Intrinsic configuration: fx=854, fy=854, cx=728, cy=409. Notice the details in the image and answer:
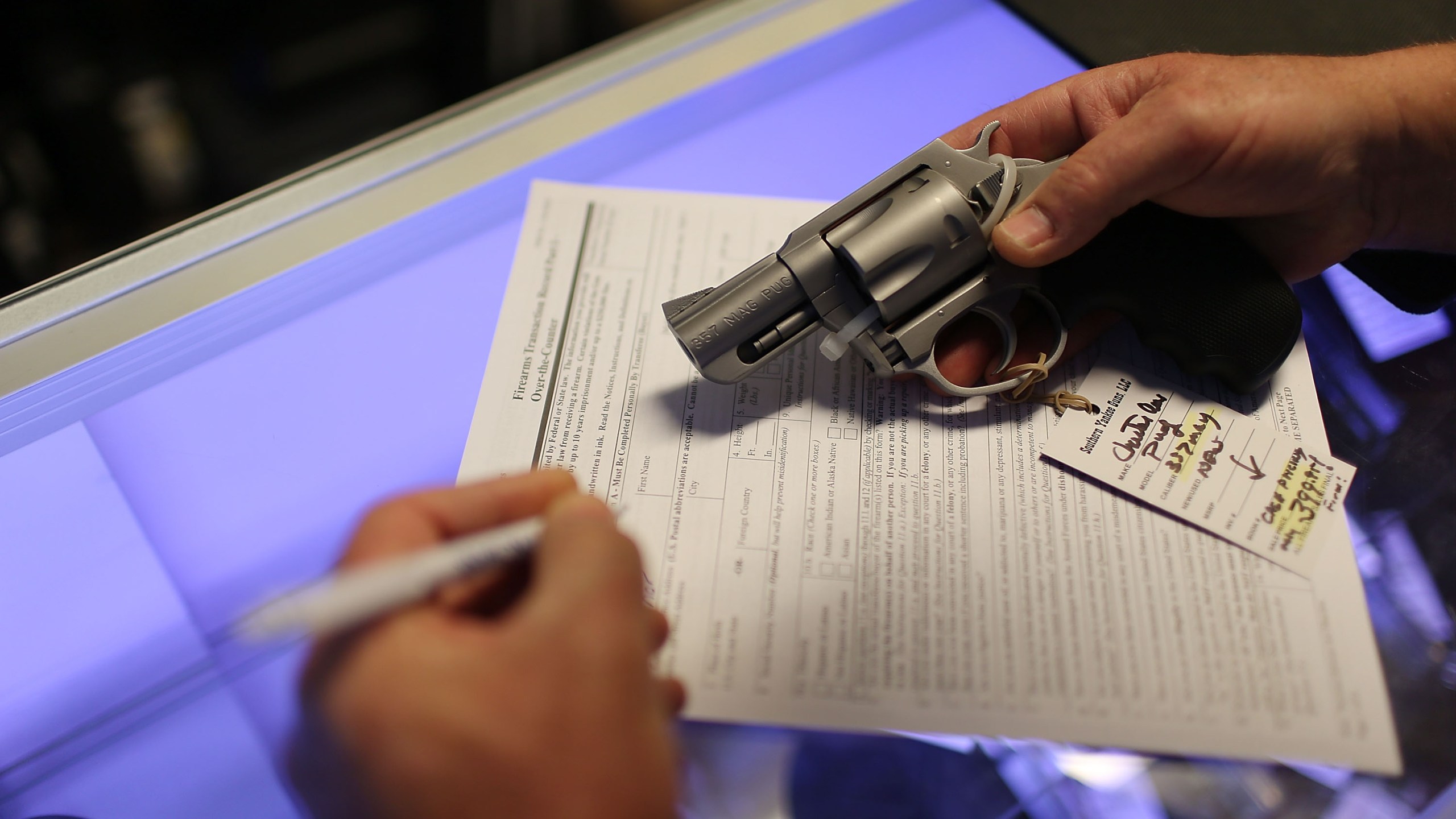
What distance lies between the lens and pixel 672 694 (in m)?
0.61

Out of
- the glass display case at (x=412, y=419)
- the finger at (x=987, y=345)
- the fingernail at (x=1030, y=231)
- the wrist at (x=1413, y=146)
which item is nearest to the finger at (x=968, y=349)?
the finger at (x=987, y=345)

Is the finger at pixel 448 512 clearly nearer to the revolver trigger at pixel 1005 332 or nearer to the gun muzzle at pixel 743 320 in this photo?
the gun muzzle at pixel 743 320

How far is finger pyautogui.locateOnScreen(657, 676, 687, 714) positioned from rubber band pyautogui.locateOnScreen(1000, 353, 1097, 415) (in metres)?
0.40

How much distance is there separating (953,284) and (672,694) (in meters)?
0.41

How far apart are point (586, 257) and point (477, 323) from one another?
14 centimetres

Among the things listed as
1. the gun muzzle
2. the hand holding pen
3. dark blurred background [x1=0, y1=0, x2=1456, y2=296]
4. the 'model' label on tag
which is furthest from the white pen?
dark blurred background [x1=0, y1=0, x2=1456, y2=296]

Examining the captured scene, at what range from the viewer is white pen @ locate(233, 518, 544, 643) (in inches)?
17.5

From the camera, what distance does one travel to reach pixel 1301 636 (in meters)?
0.67

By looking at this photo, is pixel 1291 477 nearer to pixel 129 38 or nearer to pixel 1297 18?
pixel 1297 18

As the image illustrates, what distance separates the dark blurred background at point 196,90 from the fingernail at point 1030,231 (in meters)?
1.13

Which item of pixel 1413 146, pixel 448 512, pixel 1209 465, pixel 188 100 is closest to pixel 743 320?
pixel 448 512

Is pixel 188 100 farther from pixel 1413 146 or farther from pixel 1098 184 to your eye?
pixel 1413 146

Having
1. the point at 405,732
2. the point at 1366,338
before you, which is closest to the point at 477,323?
the point at 405,732

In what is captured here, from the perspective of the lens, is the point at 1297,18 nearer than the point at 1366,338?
No
